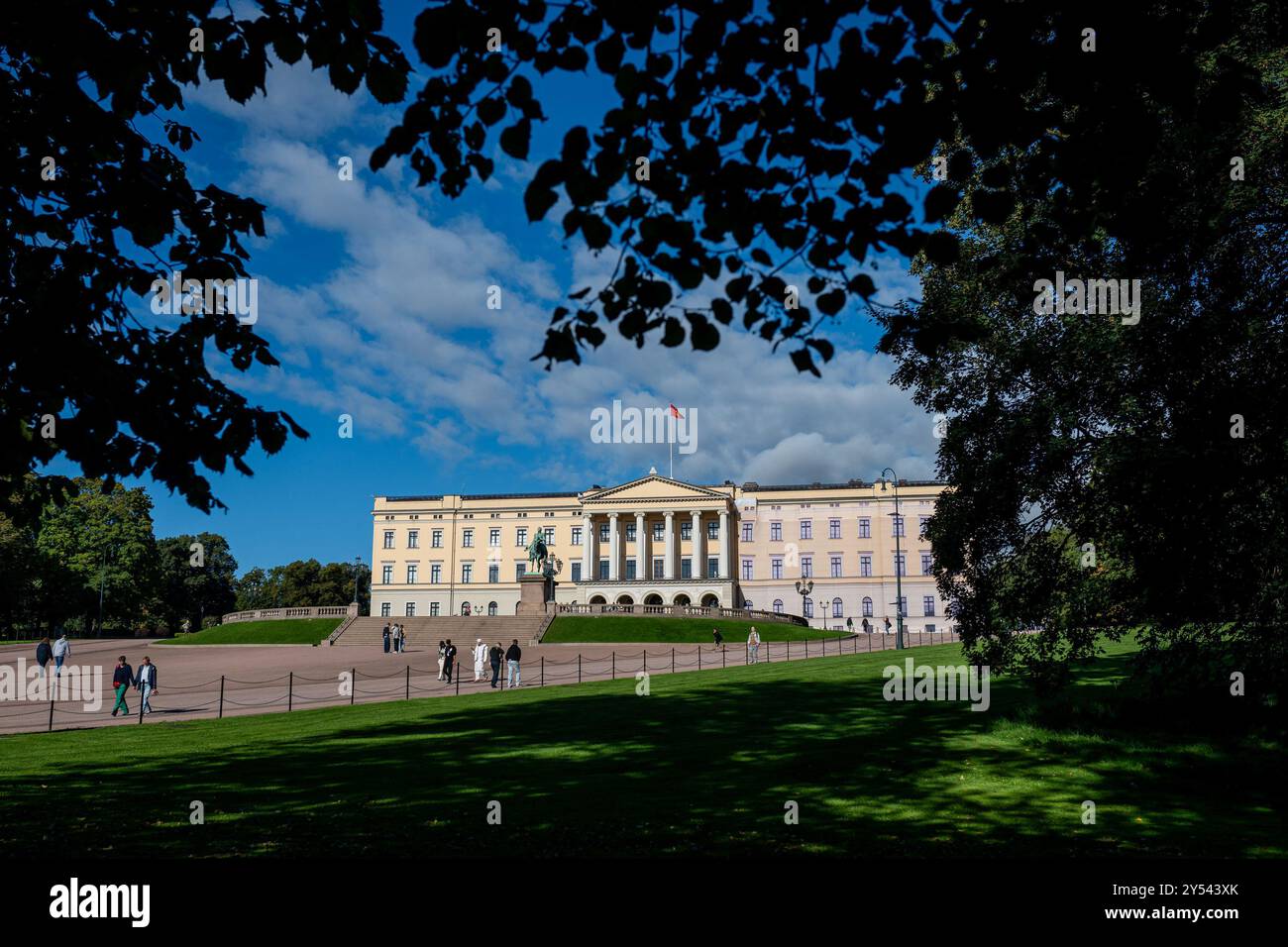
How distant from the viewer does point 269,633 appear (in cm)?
6494

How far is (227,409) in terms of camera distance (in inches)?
311

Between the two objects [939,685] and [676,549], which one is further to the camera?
[676,549]

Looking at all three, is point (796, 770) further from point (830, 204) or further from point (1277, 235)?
point (1277, 235)

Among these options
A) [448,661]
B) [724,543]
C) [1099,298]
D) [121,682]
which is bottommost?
[448,661]

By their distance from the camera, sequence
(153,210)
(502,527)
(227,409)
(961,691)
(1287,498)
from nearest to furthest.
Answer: (153,210), (227,409), (1287,498), (961,691), (502,527)

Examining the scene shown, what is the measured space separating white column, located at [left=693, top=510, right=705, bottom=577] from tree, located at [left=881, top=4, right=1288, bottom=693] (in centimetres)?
7594

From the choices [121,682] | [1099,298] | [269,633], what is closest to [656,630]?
[269,633]

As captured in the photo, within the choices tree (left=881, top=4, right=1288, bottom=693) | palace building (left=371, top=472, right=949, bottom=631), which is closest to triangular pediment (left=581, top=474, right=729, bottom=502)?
palace building (left=371, top=472, right=949, bottom=631)

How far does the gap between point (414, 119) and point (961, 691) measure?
1915cm

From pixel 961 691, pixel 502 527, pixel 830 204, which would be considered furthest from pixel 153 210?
pixel 502 527

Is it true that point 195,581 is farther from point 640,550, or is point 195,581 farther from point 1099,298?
point 1099,298

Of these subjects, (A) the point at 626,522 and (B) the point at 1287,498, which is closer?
(B) the point at 1287,498
